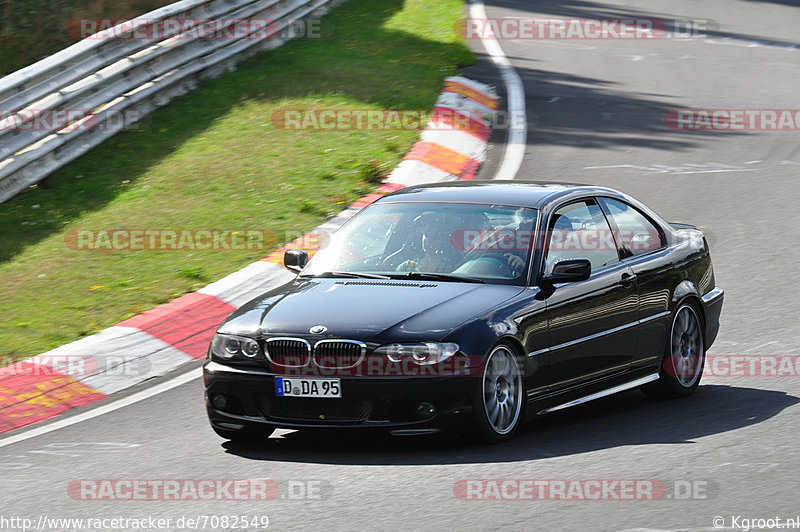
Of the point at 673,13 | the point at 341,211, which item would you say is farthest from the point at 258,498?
the point at 673,13

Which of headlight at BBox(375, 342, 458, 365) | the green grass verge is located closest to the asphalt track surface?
headlight at BBox(375, 342, 458, 365)

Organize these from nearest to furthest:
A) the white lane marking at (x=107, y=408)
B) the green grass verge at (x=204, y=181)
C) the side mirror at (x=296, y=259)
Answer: the white lane marking at (x=107, y=408), the side mirror at (x=296, y=259), the green grass verge at (x=204, y=181)

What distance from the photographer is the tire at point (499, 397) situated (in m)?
6.48

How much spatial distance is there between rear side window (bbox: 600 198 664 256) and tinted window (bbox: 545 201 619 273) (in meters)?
0.12

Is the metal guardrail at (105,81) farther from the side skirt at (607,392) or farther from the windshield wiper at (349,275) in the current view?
the side skirt at (607,392)

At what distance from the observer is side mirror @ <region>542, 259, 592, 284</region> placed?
7004 millimetres

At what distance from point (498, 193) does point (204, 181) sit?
19.8 feet

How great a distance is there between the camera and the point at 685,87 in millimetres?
18312

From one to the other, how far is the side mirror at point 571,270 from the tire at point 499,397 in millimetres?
559

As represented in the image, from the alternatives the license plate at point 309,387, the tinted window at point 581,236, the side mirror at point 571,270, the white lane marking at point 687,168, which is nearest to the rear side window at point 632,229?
the tinted window at point 581,236

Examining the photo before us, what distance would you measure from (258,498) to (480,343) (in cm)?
146

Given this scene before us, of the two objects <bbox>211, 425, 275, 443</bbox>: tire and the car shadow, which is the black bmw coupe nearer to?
<bbox>211, 425, 275, 443</bbox>: tire

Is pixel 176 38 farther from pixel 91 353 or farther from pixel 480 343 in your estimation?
pixel 480 343

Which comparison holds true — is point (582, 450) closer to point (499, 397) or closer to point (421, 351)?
point (499, 397)
